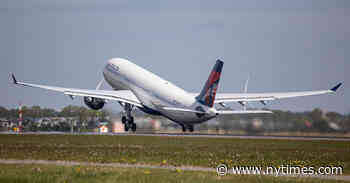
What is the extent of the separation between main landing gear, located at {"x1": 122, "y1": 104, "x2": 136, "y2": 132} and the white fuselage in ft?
5.46

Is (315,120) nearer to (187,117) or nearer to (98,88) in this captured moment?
(187,117)

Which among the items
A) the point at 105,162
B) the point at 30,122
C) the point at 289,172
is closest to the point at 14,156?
the point at 105,162

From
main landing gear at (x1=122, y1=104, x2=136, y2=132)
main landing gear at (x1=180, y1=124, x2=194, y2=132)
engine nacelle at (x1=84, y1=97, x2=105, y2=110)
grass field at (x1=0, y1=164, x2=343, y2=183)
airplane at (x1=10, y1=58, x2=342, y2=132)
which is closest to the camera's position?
grass field at (x1=0, y1=164, x2=343, y2=183)

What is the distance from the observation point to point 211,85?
6112 centimetres

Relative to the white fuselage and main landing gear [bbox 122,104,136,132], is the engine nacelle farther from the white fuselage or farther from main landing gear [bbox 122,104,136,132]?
the white fuselage

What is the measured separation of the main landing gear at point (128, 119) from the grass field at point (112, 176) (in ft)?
150

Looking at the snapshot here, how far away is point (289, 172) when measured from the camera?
A: 95.0 feet

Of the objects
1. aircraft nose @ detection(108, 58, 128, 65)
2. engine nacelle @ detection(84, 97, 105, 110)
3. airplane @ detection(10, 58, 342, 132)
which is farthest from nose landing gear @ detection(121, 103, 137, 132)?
aircraft nose @ detection(108, 58, 128, 65)

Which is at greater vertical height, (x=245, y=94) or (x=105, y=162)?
(x=245, y=94)

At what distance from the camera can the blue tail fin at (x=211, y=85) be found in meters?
60.4

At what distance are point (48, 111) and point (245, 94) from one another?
1014 inches

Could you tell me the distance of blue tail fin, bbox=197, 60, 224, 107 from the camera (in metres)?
60.4

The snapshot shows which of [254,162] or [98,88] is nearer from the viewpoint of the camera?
[254,162]

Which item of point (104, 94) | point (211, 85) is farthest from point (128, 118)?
point (211, 85)
